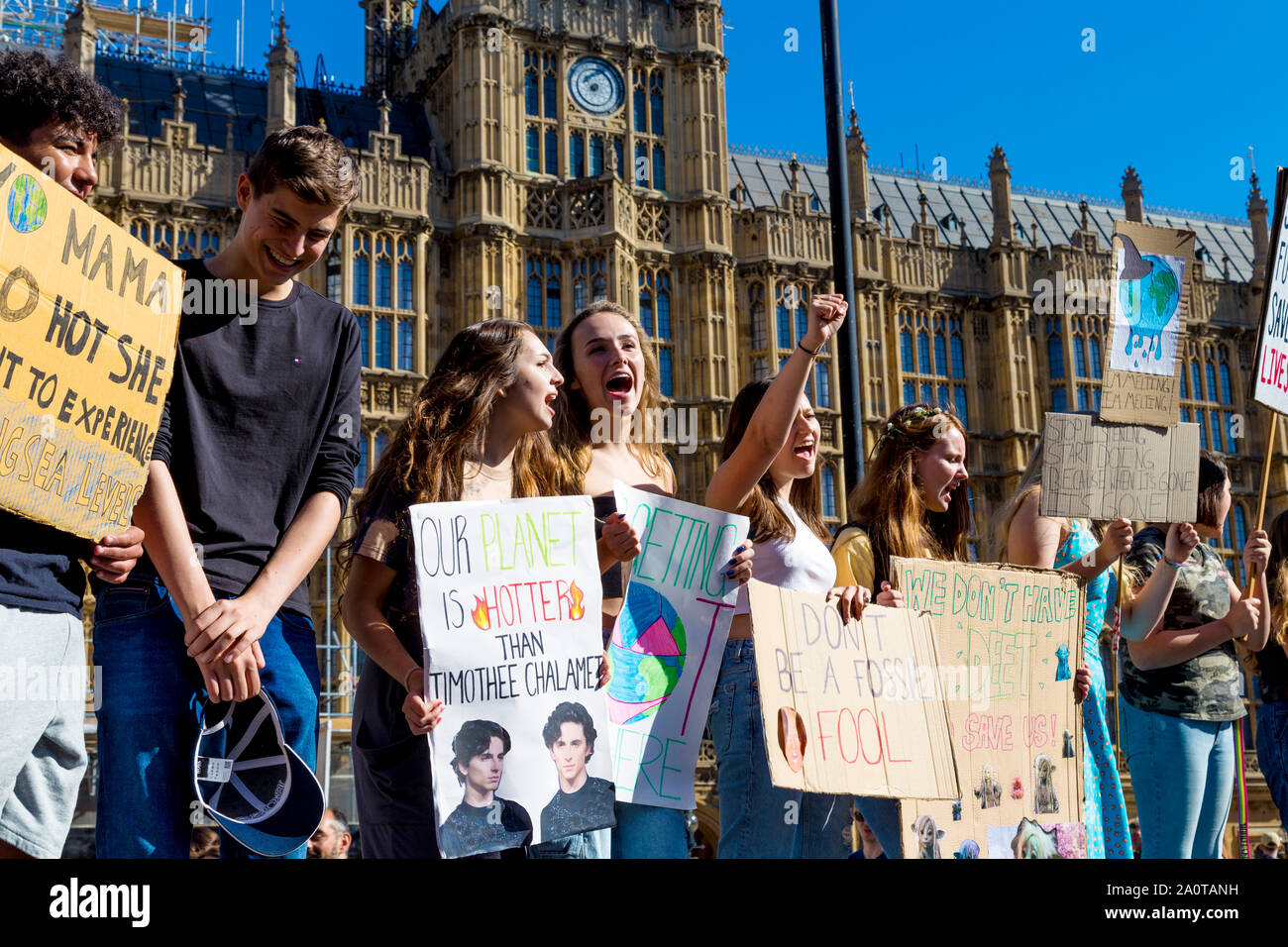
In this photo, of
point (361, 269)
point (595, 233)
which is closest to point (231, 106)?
point (361, 269)

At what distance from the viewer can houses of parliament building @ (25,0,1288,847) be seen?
21.2 meters

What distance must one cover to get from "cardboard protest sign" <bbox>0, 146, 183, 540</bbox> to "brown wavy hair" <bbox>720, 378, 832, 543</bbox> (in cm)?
163

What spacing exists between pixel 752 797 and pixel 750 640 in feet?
1.46

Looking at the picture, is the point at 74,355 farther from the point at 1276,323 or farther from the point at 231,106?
the point at 231,106

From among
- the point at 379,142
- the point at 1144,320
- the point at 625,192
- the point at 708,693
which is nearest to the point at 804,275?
the point at 625,192

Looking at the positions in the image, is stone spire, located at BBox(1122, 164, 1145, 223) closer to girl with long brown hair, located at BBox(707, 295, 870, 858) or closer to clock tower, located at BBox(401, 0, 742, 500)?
clock tower, located at BBox(401, 0, 742, 500)

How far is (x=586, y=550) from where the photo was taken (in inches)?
130

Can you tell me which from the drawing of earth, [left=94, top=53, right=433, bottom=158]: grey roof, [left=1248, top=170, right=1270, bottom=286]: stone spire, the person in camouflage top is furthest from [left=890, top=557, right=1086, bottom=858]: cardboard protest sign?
[left=1248, top=170, right=1270, bottom=286]: stone spire

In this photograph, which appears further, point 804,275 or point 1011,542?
point 804,275

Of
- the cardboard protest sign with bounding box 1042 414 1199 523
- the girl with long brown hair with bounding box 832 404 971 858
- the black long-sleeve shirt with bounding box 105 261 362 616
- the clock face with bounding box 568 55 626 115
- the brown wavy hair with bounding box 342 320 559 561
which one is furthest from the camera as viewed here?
the clock face with bounding box 568 55 626 115

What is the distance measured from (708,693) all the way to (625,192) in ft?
64.4

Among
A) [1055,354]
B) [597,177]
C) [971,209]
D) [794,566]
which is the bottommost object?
[794,566]

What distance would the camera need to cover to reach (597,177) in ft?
73.2
